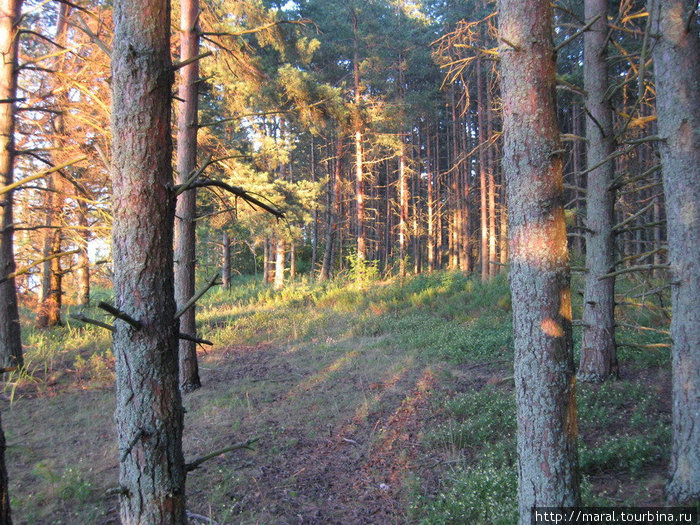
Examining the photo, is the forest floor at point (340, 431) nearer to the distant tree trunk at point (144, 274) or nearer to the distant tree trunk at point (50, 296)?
the distant tree trunk at point (50, 296)

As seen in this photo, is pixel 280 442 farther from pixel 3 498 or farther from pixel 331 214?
pixel 331 214

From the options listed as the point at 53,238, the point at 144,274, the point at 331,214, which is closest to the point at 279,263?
the point at 331,214

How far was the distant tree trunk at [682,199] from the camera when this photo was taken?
3.66m

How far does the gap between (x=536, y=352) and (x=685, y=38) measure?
10.7 feet

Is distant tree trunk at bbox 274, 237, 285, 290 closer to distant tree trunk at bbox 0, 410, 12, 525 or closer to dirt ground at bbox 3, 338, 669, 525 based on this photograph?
dirt ground at bbox 3, 338, 669, 525

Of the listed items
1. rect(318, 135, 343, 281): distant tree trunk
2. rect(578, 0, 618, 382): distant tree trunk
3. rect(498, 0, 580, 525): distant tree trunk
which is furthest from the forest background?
rect(318, 135, 343, 281): distant tree trunk

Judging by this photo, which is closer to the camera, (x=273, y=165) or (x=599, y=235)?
(x=599, y=235)

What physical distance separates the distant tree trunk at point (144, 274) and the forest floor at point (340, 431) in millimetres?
1805

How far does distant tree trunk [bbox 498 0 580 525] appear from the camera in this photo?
3029mm

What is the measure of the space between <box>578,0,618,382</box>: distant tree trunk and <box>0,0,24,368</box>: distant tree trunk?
913cm

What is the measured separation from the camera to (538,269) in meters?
3.12

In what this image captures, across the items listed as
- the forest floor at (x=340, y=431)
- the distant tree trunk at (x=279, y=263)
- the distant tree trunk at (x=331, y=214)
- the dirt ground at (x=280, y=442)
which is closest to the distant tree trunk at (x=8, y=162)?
the forest floor at (x=340, y=431)

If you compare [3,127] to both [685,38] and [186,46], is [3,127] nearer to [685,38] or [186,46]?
[186,46]

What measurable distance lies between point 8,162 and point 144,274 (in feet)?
22.5
